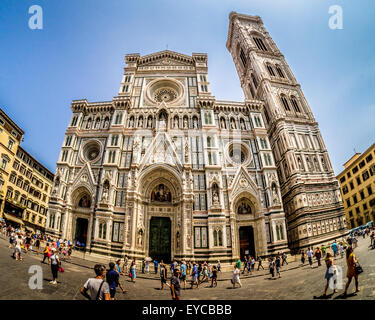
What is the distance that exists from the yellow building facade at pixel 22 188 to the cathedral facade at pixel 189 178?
11.7 meters

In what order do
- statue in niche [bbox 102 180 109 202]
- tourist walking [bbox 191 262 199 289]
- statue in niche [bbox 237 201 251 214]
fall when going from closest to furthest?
tourist walking [bbox 191 262 199 289] → statue in niche [bbox 102 180 109 202] → statue in niche [bbox 237 201 251 214]

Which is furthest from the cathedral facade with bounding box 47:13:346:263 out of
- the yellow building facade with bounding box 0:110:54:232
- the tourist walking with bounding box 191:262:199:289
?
the yellow building facade with bounding box 0:110:54:232

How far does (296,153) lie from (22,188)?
37.2 m

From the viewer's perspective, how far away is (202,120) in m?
23.5

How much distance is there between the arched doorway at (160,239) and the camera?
62.1ft

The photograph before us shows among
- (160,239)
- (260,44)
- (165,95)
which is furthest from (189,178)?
(260,44)

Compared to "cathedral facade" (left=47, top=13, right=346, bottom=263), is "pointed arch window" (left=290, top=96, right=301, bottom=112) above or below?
above

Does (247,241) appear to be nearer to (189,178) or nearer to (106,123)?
(189,178)

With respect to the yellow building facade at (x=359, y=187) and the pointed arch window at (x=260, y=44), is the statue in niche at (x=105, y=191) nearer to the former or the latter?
the yellow building facade at (x=359, y=187)

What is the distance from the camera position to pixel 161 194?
21.1 metres

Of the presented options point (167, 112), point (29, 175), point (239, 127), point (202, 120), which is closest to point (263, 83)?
point (239, 127)

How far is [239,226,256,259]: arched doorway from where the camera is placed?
773 inches

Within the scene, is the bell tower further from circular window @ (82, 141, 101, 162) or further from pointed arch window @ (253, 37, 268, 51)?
circular window @ (82, 141, 101, 162)

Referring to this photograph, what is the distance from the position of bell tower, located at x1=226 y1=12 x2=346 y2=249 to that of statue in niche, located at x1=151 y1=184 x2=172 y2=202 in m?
12.7
